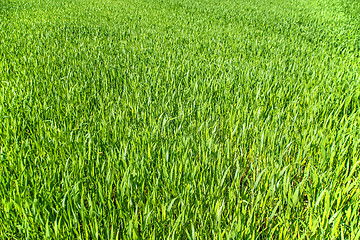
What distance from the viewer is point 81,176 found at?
3.98 ft

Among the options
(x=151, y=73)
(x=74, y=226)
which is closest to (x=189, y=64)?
(x=151, y=73)

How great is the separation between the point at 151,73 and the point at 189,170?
1785 mm

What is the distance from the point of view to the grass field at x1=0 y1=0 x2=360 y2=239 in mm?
1033

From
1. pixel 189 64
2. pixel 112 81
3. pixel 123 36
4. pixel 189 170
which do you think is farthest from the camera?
pixel 123 36

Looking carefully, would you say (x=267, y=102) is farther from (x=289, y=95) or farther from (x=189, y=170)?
(x=189, y=170)

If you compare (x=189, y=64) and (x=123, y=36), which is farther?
(x=123, y=36)

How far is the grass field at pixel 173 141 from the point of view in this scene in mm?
1033

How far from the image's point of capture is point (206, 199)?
45.2 inches

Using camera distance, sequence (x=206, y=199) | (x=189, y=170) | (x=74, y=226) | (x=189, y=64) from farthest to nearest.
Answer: (x=189, y=64)
(x=189, y=170)
(x=206, y=199)
(x=74, y=226)

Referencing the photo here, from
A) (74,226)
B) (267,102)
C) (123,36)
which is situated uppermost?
(123,36)

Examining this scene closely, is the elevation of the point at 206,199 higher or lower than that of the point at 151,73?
lower

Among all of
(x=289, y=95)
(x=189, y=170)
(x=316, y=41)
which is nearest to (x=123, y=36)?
(x=289, y=95)

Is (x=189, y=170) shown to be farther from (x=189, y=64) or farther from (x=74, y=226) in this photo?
(x=189, y=64)

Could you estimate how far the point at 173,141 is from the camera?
5.15 feet
